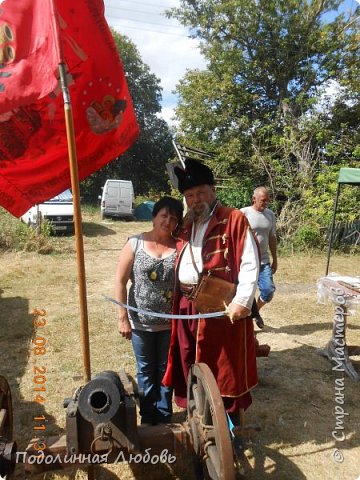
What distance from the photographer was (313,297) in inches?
279

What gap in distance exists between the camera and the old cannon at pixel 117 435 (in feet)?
6.46

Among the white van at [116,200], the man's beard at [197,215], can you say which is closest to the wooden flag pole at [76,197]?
the man's beard at [197,215]

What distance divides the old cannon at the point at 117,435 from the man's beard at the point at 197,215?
3.03ft

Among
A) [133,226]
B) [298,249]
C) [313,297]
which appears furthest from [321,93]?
[313,297]

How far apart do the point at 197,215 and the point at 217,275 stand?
0.42 metres

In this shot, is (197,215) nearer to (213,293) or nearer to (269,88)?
(213,293)

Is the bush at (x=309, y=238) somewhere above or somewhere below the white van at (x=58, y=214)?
below

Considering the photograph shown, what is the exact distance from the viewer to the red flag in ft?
7.52

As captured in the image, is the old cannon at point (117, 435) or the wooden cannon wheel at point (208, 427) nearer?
the wooden cannon wheel at point (208, 427)

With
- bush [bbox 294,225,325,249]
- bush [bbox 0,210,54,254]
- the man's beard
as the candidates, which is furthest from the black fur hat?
bush [bbox 294,225,325,249]

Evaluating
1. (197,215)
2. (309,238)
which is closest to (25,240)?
(309,238)

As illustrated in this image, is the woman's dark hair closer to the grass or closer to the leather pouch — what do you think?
the leather pouch

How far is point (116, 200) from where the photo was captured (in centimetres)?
1806

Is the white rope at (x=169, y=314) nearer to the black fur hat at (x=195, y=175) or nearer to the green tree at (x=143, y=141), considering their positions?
the black fur hat at (x=195, y=175)
